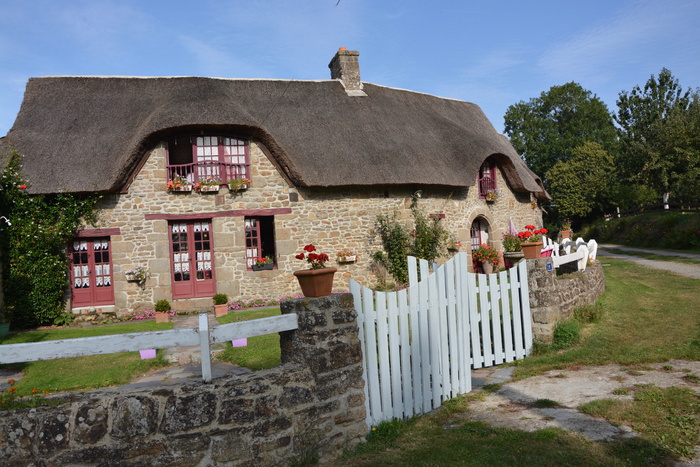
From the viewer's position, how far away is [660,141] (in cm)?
2562

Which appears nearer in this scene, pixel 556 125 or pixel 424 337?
pixel 424 337

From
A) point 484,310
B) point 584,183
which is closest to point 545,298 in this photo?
point 484,310

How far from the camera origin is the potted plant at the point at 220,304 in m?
10.9

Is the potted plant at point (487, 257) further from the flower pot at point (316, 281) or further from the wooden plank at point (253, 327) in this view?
the wooden plank at point (253, 327)

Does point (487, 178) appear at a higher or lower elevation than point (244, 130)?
lower

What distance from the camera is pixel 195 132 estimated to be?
1177 cm

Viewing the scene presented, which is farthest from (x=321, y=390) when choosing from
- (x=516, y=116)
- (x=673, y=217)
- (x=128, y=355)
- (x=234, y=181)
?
(x=516, y=116)

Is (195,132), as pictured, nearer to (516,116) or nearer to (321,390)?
(321,390)

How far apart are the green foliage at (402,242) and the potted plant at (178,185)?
4.91 meters

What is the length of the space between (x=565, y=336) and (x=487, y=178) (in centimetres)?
1033

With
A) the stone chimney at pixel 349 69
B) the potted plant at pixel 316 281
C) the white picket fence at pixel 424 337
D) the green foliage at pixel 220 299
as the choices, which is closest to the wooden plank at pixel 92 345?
the potted plant at pixel 316 281

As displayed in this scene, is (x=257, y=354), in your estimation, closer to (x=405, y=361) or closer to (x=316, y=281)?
(x=405, y=361)

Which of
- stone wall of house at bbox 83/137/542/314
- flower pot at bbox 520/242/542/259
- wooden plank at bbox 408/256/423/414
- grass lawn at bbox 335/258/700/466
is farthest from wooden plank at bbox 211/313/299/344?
stone wall of house at bbox 83/137/542/314

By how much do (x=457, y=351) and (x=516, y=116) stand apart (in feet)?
142
